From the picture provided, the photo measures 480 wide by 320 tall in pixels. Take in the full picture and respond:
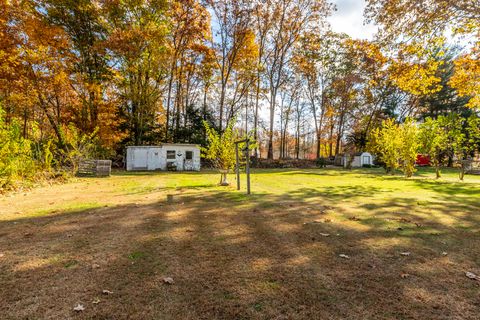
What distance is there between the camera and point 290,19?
28.4 m

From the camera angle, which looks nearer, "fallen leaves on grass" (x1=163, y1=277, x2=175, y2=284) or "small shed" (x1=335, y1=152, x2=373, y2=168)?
Result: "fallen leaves on grass" (x1=163, y1=277, x2=175, y2=284)

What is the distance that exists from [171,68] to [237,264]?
27.6m

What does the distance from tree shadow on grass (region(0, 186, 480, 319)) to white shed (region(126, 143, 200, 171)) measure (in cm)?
1832

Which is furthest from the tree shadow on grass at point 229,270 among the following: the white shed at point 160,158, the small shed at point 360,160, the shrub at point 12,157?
the small shed at point 360,160

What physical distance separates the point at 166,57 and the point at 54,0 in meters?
9.65

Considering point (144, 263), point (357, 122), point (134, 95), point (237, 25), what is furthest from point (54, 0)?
point (357, 122)

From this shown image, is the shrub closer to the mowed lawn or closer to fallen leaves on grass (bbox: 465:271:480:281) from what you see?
the mowed lawn

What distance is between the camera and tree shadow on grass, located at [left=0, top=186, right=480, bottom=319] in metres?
2.32

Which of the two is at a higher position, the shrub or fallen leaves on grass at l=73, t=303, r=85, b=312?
the shrub

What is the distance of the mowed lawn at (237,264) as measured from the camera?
2.33m

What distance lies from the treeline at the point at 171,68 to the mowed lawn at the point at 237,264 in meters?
7.93

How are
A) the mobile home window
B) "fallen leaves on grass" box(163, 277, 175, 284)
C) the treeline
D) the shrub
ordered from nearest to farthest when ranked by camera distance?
"fallen leaves on grass" box(163, 277, 175, 284) < the shrub < the treeline < the mobile home window

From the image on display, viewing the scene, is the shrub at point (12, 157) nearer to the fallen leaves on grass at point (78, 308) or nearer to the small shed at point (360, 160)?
the fallen leaves on grass at point (78, 308)

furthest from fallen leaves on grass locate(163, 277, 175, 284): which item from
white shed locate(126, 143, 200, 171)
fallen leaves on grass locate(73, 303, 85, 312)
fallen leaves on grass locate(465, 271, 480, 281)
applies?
white shed locate(126, 143, 200, 171)
